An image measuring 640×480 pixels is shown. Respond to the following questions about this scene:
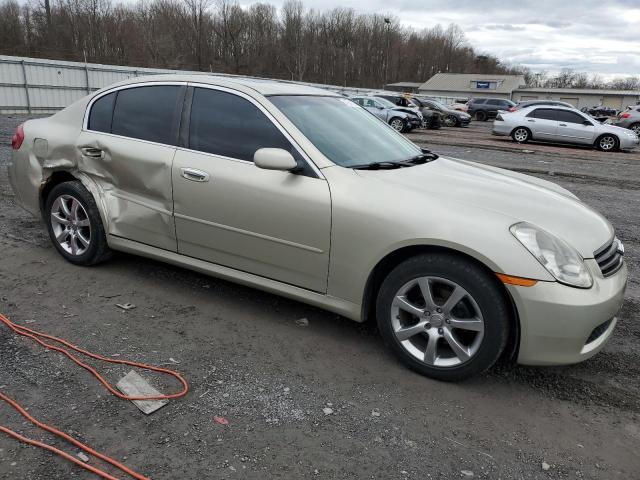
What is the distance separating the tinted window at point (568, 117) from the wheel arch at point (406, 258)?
17.9 meters

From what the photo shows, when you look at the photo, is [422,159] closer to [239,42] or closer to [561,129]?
[561,129]

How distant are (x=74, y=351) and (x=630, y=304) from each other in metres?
4.24

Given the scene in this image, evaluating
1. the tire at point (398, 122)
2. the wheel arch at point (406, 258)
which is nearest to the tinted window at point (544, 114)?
the tire at point (398, 122)

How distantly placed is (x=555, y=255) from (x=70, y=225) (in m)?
3.88

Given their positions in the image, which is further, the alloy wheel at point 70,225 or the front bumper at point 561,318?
the alloy wheel at point 70,225

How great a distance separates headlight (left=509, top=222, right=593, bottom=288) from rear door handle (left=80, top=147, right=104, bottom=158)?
3.21 metres

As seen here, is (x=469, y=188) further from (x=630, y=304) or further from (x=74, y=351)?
(x=74, y=351)

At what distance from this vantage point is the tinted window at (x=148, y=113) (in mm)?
3893

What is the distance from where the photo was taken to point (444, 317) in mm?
2938

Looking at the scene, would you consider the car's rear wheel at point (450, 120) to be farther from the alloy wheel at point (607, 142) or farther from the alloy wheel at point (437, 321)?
the alloy wheel at point (437, 321)

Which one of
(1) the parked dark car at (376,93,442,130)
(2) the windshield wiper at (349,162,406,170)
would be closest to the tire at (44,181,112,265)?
(2) the windshield wiper at (349,162,406,170)

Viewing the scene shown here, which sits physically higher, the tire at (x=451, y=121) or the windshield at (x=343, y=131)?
the windshield at (x=343, y=131)

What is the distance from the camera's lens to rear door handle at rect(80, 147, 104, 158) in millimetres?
4152

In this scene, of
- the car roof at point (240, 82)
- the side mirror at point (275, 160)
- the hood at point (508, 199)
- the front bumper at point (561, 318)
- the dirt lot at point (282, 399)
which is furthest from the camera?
the car roof at point (240, 82)
